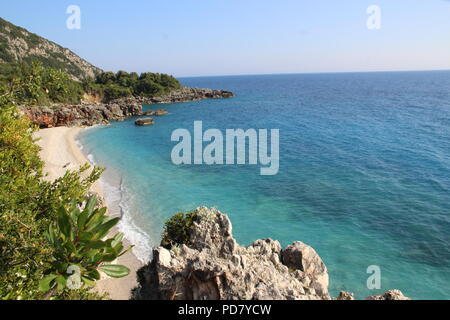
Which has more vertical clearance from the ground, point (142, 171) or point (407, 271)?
point (142, 171)

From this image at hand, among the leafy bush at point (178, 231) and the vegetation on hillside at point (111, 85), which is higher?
the vegetation on hillside at point (111, 85)

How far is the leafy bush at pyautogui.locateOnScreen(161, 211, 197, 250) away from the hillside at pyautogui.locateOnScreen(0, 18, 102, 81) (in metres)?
109

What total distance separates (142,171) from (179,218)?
21941 mm

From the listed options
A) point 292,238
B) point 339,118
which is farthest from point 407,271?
point 339,118

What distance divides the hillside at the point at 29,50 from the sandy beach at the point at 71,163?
2631 inches

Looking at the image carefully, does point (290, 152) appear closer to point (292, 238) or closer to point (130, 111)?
point (292, 238)

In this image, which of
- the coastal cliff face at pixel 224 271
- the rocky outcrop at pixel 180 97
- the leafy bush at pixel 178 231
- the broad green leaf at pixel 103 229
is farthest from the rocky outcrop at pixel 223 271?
the rocky outcrop at pixel 180 97

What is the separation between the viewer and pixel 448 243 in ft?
63.2

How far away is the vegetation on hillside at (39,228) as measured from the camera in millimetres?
5273

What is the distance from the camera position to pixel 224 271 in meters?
8.95

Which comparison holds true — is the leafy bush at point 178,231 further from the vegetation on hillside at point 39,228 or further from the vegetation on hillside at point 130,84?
the vegetation on hillside at point 130,84

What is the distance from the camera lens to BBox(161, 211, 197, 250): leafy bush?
1299 centimetres

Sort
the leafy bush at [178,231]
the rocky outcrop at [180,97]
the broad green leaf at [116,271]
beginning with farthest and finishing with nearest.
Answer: the rocky outcrop at [180,97]
the leafy bush at [178,231]
the broad green leaf at [116,271]
